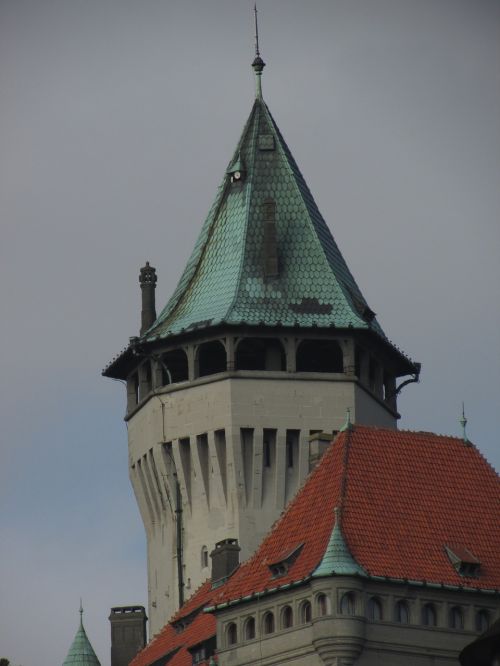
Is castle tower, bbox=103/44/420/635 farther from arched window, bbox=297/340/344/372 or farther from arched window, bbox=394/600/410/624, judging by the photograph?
arched window, bbox=394/600/410/624

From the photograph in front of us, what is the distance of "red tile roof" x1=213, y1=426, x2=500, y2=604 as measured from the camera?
84.2 m

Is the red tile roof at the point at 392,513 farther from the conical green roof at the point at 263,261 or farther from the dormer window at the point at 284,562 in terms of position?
the conical green roof at the point at 263,261

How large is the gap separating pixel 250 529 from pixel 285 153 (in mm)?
11601

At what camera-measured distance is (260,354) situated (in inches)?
3824

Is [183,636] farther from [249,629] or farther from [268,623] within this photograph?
[268,623]

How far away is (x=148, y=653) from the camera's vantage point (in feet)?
309

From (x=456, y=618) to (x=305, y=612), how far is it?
3.40 m

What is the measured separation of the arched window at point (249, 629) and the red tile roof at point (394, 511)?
0.64 metres

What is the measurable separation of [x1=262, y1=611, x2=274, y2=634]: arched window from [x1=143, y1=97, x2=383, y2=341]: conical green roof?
13.4 meters

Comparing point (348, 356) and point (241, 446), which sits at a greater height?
point (348, 356)

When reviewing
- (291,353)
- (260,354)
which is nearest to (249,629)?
(291,353)

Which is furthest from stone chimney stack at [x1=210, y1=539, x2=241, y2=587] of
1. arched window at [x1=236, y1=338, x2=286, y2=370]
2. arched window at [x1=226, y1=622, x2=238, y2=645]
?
arched window at [x1=226, y1=622, x2=238, y2=645]

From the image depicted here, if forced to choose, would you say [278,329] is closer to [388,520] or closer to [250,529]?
[250,529]

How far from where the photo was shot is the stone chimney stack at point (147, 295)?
100m
